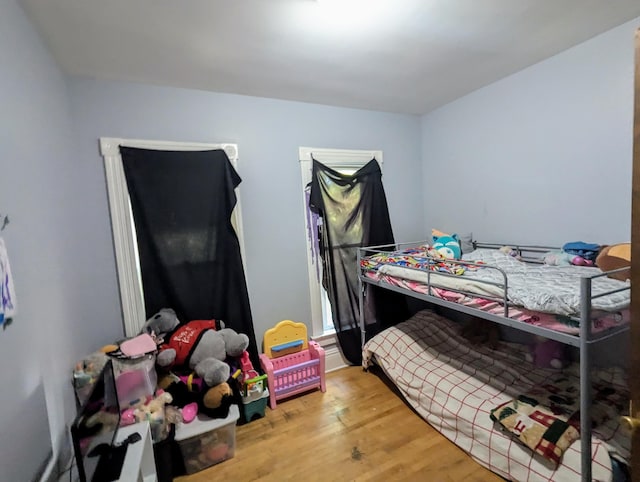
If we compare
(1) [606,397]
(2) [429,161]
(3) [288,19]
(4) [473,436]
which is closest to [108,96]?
(3) [288,19]

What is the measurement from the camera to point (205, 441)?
173cm

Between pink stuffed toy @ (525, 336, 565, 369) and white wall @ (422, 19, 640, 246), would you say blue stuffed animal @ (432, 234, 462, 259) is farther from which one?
pink stuffed toy @ (525, 336, 565, 369)

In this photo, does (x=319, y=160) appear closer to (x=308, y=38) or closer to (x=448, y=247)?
(x=308, y=38)

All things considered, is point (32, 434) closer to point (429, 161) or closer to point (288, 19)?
point (288, 19)

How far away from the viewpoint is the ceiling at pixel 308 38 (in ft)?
4.66

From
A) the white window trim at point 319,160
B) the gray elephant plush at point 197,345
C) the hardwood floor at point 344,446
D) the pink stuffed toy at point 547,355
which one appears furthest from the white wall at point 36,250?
the pink stuffed toy at point 547,355

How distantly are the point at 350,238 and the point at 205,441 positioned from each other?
1847mm

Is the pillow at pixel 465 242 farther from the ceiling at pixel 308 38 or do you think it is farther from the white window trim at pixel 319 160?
the ceiling at pixel 308 38

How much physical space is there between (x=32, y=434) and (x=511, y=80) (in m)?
3.44

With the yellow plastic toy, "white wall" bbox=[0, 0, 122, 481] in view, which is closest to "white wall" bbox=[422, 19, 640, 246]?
the yellow plastic toy

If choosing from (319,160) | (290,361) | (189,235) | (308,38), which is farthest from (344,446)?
(308,38)

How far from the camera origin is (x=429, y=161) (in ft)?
10.4

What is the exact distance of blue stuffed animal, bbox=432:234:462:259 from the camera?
235 centimetres

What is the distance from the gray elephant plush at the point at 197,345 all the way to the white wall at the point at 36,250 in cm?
43
